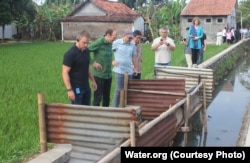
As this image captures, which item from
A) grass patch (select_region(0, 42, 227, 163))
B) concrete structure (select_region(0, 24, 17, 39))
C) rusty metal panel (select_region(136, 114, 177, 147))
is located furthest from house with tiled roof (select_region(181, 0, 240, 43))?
rusty metal panel (select_region(136, 114, 177, 147))

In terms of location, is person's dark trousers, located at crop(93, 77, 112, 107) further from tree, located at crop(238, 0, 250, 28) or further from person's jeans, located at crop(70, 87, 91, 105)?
tree, located at crop(238, 0, 250, 28)

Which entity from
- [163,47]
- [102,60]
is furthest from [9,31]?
[102,60]

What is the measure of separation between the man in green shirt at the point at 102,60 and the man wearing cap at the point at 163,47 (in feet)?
5.37

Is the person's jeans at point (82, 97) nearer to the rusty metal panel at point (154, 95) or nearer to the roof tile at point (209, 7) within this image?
the rusty metal panel at point (154, 95)

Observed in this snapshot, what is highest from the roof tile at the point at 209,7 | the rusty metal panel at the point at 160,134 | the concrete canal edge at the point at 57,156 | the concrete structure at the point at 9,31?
the roof tile at the point at 209,7

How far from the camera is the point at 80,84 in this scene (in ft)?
17.9

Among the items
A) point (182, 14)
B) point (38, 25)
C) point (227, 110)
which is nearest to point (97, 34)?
point (38, 25)

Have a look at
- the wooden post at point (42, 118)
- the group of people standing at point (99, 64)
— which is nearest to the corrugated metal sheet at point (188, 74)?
the group of people standing at point (99, 64)

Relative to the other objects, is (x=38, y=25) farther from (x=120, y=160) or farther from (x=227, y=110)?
(x=120, y=160)

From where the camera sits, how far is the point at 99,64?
626 centimetres

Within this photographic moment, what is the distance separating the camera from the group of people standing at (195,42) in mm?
9945

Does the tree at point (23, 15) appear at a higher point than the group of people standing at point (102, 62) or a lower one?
higher

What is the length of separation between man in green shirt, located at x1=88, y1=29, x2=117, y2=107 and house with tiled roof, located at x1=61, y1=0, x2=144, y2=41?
29443 millimetres

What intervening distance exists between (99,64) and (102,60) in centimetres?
12
